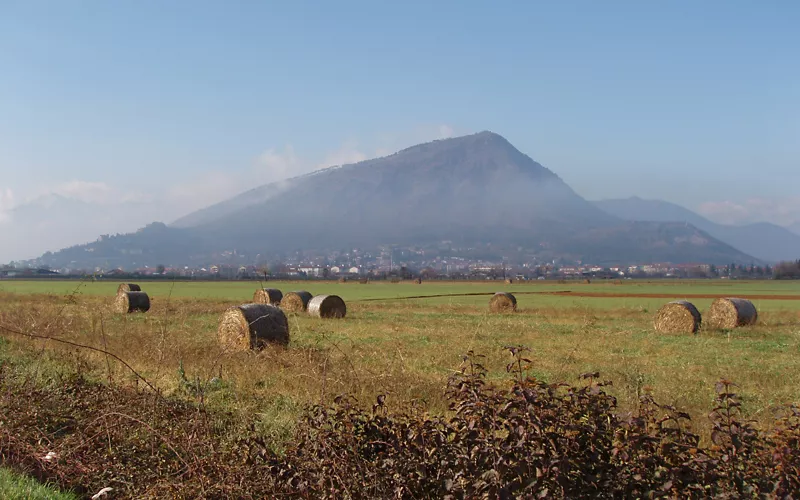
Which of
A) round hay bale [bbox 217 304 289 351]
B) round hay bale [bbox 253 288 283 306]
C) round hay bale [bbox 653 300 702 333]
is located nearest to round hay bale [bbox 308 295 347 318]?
round hay bale [bbox 253 288 283 306]

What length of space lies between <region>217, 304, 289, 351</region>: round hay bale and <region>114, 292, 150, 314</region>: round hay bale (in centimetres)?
1832

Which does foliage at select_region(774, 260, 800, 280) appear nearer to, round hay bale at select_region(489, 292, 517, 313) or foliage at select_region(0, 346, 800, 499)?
round hay bale at select_region(489, 292, 517, 313)

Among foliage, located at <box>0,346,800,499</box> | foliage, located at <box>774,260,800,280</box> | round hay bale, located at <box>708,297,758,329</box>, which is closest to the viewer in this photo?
foliage, located at <box>0,346,800,499</box>

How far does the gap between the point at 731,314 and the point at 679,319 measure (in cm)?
441

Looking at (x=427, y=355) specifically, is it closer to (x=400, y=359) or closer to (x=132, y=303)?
(x=400, y=359)

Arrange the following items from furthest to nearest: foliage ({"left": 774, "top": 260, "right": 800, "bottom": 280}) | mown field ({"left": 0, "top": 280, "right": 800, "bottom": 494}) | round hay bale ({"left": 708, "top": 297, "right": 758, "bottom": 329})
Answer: foliage ({"left": 774, "top": 260, "right": 800, "bottom": 280}) < round hay bale ({"left": 708, "top": 297, "right": 758, "bottom": 329}) < mown field ({"left": 0, "top": 280, "right": 800, "bottom": 494})

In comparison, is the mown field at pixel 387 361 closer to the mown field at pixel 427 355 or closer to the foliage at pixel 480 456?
the mown field at pixel 427 355

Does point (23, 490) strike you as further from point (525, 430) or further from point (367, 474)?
point (525, 430)

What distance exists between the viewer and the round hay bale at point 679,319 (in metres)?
28.0

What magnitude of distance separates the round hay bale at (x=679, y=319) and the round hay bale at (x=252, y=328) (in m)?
16.7

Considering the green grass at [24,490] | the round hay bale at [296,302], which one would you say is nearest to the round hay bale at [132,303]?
the round hay bale at [296,302]

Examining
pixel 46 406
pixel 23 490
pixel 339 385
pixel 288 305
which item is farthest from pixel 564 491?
pixel 288 305

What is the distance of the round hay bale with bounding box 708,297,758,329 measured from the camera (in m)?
30.9

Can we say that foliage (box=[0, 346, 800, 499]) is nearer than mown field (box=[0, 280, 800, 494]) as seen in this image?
Yes
